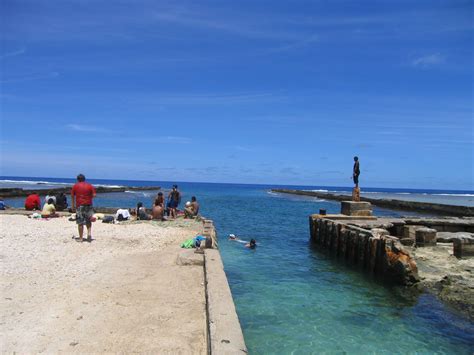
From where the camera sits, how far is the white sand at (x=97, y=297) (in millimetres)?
5160

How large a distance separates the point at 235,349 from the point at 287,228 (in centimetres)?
2298

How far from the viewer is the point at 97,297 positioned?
22.3 feet

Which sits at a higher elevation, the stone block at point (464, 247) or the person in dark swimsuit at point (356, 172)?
the person in dark swimsuit at point (356, 172)

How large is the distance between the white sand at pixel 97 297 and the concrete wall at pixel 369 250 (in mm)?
6655

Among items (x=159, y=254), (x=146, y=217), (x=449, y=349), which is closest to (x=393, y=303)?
(x=449, y=349)

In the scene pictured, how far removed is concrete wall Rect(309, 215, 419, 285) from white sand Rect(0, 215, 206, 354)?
6.65m

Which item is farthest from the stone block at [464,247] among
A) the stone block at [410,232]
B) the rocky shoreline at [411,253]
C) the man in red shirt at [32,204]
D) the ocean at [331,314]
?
the man in red shirt at [32,204]

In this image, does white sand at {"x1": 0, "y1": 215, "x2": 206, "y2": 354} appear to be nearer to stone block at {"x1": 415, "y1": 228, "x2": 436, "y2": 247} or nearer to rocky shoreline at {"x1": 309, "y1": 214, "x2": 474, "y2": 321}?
rocky shoreline at {"x1": 309, "y1": 214, "x2": 474, "y2": 321}

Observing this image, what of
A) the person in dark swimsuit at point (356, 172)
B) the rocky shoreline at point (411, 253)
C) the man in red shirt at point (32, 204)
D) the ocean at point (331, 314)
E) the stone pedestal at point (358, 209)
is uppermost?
the person in dark swimsuit at point (356, 172)

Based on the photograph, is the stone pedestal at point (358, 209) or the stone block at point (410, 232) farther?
the stone pedestal at point (358, 209)

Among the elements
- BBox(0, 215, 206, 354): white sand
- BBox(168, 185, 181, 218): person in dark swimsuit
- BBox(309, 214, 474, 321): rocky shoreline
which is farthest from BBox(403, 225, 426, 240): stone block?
→ BBox(0, 215, 206, 354): white sand

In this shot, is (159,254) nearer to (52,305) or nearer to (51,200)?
(52,305)

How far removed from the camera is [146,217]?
1742 cm

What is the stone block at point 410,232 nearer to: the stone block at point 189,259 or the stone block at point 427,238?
the stone block at point 427,238
